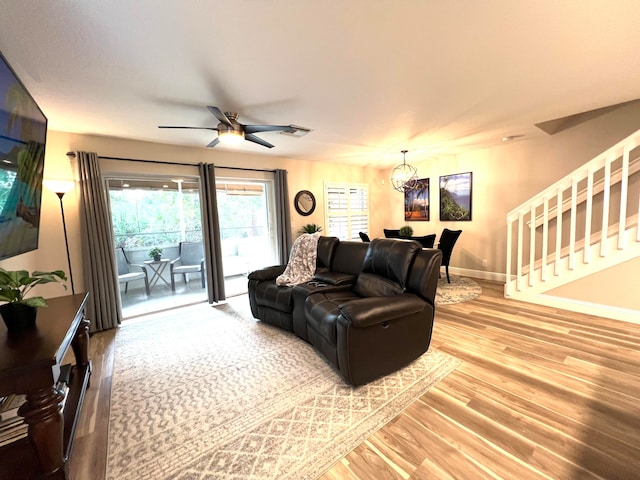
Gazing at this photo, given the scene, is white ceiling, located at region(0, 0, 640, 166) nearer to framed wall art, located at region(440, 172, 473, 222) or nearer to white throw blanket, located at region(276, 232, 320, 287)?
white throw blanket, located at region(276, 232, 320, 287)

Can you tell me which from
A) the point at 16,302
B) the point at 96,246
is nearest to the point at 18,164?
the point at 16,302

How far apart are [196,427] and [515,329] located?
3148 mm

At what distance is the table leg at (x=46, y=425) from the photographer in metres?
1.15

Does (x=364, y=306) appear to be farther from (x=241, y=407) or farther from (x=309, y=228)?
(x=309, y=228)

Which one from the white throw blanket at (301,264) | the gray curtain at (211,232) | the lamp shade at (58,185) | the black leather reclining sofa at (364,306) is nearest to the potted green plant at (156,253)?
the gray curtain at (211,232)

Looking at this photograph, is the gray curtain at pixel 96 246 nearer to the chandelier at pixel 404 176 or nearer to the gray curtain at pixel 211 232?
the gray curtain at pixel 211 232

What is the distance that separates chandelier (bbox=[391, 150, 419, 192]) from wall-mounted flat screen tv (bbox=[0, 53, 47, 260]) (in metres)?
4.70

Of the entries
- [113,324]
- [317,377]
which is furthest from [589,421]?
[113,324]

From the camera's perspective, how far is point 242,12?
1.45m

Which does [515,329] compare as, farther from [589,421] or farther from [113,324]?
[113,324]

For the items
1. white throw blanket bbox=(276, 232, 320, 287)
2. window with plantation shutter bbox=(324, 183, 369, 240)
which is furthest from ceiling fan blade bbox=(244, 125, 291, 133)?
window with plantation shutter bbox=(324, 183, 369, 240)

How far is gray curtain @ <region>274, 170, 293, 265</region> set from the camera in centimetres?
486

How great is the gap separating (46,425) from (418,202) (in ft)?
20.4

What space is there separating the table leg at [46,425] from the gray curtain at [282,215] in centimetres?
379
